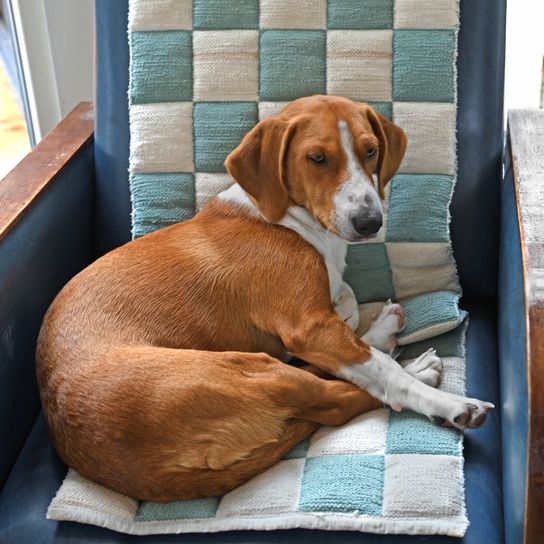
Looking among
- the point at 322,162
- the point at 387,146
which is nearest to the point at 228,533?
the point at 322,162

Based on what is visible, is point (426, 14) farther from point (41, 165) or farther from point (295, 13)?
point (41, 165)

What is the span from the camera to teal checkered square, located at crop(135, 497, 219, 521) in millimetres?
1379

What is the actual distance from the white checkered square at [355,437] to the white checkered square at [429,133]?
57cm

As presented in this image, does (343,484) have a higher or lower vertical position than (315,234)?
lower

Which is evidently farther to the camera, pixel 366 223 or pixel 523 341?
pixel 366 223

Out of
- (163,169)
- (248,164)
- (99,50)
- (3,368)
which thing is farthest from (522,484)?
(99,50)

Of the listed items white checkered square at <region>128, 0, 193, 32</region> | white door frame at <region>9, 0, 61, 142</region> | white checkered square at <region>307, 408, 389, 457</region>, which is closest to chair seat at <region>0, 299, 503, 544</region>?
white checkered square at <region>307, 408, 389, 457</region>

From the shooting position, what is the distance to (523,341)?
4.13ft

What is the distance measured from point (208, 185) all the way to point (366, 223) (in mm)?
463

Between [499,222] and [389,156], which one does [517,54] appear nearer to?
[499,222]

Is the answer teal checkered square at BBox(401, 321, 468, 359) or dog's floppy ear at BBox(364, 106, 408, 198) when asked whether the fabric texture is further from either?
dog's floppy ear at BBox(364, 106, 408, 198)

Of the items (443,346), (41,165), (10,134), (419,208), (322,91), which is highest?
(322,91)

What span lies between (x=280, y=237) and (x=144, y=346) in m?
0.35

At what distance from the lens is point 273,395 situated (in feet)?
4.83
